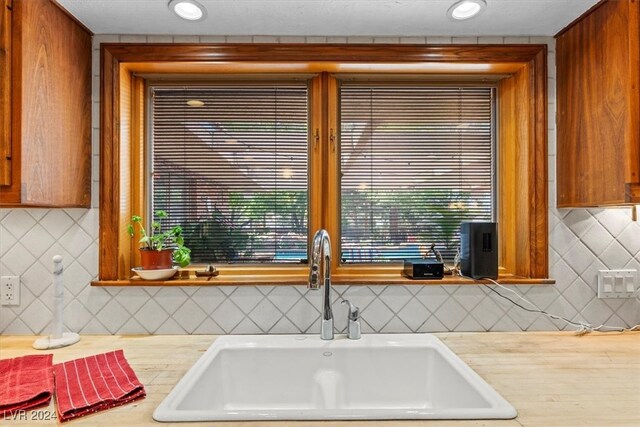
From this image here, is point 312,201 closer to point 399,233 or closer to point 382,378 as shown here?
point 399,233

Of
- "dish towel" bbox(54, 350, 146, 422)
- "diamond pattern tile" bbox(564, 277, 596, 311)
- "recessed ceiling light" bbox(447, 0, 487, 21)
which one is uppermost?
A: "recessed ceiling light" bbox(447, 0, 487, 21)

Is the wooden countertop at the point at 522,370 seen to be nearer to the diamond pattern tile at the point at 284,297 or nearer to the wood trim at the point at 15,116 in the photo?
the diamond pattern tile at the point at 284,297

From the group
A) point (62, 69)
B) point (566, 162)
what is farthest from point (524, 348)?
point (62, 69)

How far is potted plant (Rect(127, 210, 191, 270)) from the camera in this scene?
150 centimetres

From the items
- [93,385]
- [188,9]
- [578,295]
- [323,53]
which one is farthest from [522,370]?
[188,9]

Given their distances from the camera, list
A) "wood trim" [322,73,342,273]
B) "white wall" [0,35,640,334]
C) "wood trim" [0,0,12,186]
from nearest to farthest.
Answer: "wood trim" [0,0,12,186] < "white wall" [0,35,640,334] < "wood trim" [322,73,342,273]

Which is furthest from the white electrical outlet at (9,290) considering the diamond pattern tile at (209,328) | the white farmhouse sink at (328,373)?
the white farmhouse sink at (328,373)

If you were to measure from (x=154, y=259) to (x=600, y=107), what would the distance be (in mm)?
1786

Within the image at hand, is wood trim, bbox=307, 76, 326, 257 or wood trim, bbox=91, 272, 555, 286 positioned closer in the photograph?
wood trim, bbox=91, 272, 555, 286

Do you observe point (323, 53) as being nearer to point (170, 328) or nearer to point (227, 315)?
point (227, 315)

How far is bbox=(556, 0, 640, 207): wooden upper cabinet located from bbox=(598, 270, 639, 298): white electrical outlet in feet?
1.19

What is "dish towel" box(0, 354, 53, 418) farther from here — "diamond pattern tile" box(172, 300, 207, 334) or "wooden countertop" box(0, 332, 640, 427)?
"diamond pattern tile" box(172, 300, 207, 334)

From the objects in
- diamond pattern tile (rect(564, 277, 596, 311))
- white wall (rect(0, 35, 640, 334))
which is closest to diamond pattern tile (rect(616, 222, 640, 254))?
white wall (rect(0, 35, 640, 334))

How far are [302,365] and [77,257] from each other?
1.02 metres
